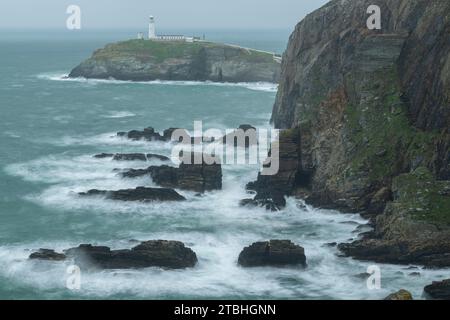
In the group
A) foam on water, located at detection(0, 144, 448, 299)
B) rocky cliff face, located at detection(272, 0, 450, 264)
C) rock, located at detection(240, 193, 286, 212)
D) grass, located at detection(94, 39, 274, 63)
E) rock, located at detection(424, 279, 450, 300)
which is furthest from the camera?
grass, located at detection(94, 39, 274, 63)

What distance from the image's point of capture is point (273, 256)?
173 ft

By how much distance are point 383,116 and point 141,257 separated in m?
28.8

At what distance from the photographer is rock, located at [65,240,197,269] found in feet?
171

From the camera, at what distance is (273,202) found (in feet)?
219

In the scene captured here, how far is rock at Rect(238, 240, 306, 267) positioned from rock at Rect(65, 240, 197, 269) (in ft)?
13.1

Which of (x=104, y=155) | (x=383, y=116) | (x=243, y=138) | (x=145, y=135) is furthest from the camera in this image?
(x=145, y=135)

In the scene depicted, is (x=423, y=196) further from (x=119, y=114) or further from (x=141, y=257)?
(x=119, y=114)

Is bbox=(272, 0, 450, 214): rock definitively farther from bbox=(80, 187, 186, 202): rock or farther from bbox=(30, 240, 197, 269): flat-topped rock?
bbox=(30, 240, 197, 269): flat-topped rock

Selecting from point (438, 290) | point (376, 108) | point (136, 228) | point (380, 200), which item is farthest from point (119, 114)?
point (438, 290)

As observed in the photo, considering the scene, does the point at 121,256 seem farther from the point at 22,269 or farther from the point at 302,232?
the point at 302,232

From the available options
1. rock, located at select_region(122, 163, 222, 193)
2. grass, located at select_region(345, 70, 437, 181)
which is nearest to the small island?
rock, located at select_region(122, 163, 222, 193)

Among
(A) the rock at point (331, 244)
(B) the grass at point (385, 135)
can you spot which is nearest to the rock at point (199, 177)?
(B) the grass at point (385, 135)

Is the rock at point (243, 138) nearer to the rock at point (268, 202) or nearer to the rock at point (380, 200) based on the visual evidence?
the rock at point (268, 202)
